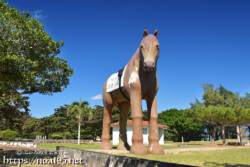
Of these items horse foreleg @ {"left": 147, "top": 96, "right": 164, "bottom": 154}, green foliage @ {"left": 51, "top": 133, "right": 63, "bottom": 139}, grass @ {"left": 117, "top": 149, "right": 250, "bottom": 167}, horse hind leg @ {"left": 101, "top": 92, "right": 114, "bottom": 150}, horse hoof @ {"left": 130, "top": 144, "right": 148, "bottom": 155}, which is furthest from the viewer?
green foliage @ {"left": 51, "top": 133, "right": 63, "bottom": 139}

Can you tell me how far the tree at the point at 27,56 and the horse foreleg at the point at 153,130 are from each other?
668cm

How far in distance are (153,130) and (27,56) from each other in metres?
8.02

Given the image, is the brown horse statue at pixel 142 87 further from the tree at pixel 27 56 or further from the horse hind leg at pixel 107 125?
the tree at pixel 27 56

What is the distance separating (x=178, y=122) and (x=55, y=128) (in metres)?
28.1

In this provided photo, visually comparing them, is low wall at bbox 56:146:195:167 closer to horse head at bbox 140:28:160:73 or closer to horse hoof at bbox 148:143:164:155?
horse hoof at bbox 148:143:164:155

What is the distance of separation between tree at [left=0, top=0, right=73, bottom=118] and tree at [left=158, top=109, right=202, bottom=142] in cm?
3956

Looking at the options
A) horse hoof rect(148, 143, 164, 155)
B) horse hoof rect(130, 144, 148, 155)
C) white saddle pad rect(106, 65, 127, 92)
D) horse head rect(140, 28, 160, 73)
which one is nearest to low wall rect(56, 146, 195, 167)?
horse hoof rect(130, 144, 148, 155)

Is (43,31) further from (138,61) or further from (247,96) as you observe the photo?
(247,96)

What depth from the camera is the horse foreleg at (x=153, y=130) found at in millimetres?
9875

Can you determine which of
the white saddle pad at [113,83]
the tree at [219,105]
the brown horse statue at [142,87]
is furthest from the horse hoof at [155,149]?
the tree at [219,105]

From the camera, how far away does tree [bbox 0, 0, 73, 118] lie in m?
10.9

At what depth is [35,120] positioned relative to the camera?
45906mm

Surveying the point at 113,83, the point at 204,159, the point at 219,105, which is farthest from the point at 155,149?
the point at 219,105

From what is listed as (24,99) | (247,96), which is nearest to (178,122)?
(247,96)
